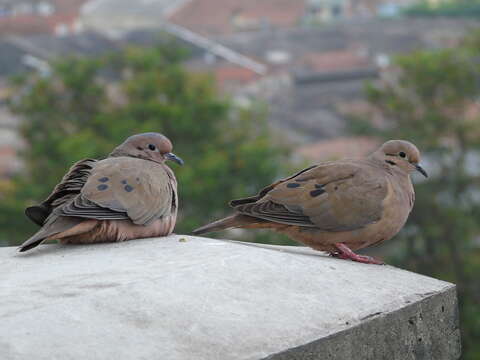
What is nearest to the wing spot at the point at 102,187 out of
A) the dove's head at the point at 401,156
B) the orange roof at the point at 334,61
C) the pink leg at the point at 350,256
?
the pink leg at the point at 350,256

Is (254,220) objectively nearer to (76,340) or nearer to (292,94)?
(76,340)

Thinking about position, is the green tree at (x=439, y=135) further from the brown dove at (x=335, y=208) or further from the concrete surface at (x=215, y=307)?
the concrete surface at (x=215, y=307)

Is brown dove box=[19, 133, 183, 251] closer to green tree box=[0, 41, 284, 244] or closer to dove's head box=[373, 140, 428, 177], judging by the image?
dove's head box=[373, 140, 428, 177]

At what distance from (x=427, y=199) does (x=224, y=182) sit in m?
5.53

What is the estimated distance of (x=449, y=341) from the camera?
12.7 feet

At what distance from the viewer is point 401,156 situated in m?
4.90

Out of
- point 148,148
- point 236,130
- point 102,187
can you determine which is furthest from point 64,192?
point 236,130

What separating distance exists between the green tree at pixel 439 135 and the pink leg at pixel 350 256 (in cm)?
1607

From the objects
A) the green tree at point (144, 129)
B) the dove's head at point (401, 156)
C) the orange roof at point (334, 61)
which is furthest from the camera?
the orange roof at point (334, 61)

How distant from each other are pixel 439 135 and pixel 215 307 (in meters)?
19.4

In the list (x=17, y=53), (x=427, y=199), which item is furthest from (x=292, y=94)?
(x=427, y=199)

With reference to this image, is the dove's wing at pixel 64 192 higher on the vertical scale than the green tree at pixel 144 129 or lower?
higher

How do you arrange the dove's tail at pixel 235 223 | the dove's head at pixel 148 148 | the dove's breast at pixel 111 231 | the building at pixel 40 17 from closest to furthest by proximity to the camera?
the dove's breast at pixel 111 231 → the dove's tail at pixel 235 223 → the dove's head at pixel 148 148 → the building at pixel 40 17

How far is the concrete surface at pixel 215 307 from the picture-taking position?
3066mm
